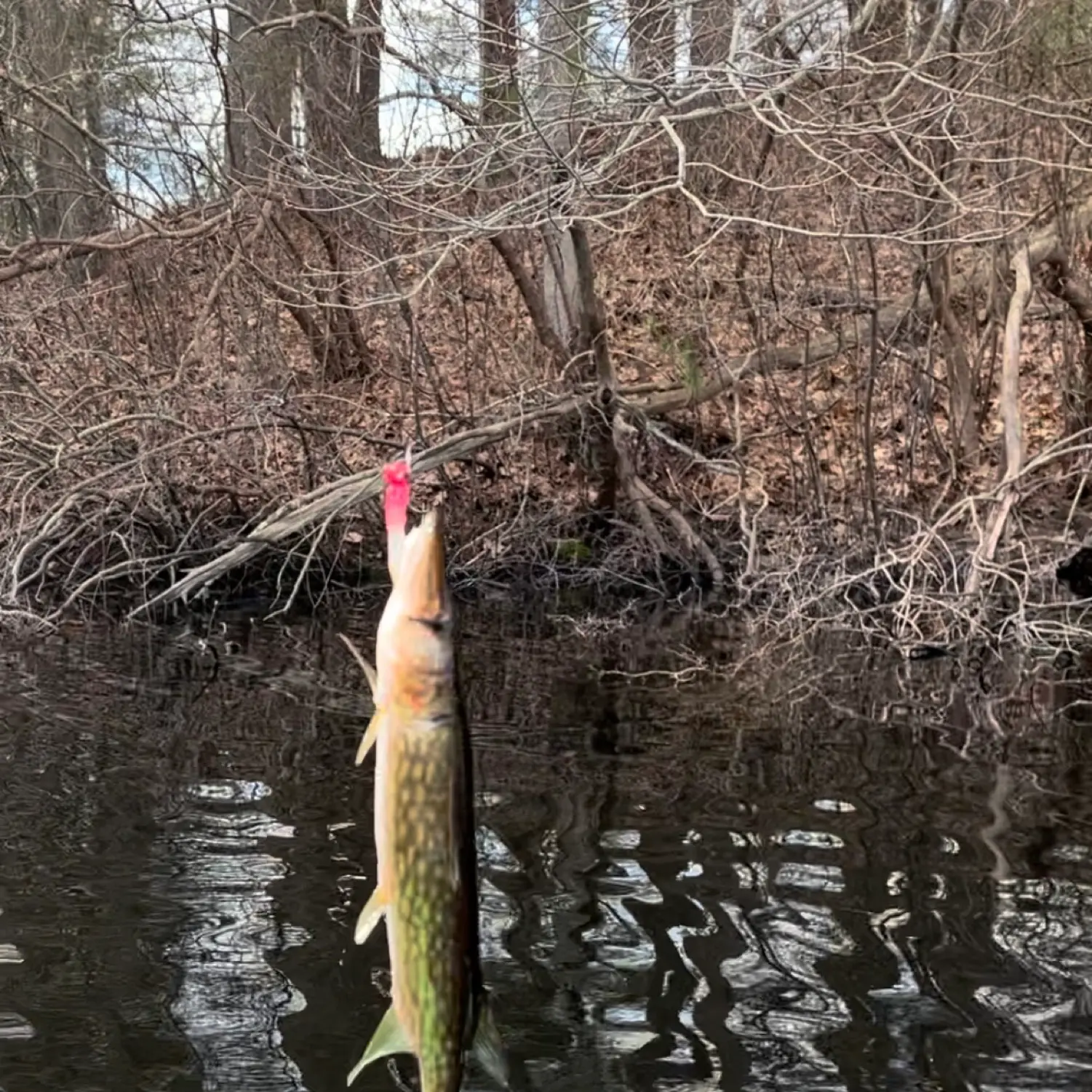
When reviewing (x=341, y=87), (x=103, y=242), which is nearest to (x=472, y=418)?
(x=341, y=87)

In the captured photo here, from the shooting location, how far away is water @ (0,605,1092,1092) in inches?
148

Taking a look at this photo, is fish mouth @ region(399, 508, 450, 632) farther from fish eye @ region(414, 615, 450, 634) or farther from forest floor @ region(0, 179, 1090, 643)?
forest floor @ region(0, 179, 1090, 643)

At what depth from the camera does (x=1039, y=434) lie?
13219mm

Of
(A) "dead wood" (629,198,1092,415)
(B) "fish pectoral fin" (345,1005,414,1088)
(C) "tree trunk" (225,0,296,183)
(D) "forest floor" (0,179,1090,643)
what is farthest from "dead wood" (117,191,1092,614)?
(B) "fish pectoral fin" (345,1005,414,1088)

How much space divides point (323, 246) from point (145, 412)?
2882 mm

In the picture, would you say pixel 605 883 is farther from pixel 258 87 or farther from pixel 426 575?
pixel 258 87

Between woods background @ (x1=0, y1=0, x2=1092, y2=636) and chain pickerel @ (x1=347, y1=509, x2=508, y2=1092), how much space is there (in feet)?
23.4

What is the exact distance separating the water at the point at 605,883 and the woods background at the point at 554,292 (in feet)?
7.54

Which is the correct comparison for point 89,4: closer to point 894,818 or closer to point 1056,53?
point 1056,53

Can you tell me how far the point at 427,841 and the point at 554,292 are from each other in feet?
37.9

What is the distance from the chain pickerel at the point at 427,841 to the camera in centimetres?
180

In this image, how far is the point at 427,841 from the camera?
77.0 inches

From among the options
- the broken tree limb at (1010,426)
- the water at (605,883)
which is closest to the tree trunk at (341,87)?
the broken tree limb at (1010,426)

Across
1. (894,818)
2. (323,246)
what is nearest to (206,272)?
(323,246)
